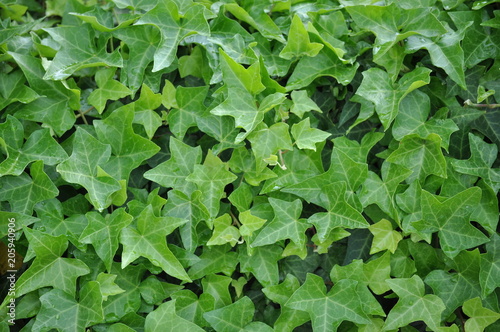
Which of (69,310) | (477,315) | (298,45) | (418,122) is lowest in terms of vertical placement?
(69,310)

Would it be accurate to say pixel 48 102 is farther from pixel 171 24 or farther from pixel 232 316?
pixel 232 316

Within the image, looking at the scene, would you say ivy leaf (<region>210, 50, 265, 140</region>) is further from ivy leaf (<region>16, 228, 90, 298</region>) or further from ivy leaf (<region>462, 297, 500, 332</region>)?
ivy leaf (<region>462, 297, 500, 332</region>)

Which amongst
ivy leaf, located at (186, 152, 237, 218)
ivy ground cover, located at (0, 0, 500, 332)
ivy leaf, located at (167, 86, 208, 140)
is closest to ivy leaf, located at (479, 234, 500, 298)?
ivy ground cover, located at (0, 0, 500, 332)

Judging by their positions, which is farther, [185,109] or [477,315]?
[185,109]

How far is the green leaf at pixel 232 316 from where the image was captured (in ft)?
3.71

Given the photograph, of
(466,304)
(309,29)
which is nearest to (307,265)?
(466,304)

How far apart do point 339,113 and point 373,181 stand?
0.25m

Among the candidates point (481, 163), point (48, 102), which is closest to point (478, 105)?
point (481, 163)

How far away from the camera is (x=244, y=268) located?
1170mm

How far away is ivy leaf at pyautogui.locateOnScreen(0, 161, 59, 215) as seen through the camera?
116cm

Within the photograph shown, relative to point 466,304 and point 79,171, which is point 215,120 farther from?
point 466,304

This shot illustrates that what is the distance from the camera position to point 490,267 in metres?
1.11

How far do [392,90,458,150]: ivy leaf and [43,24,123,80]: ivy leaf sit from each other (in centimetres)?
76

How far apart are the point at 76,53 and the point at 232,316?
0.83 metres
